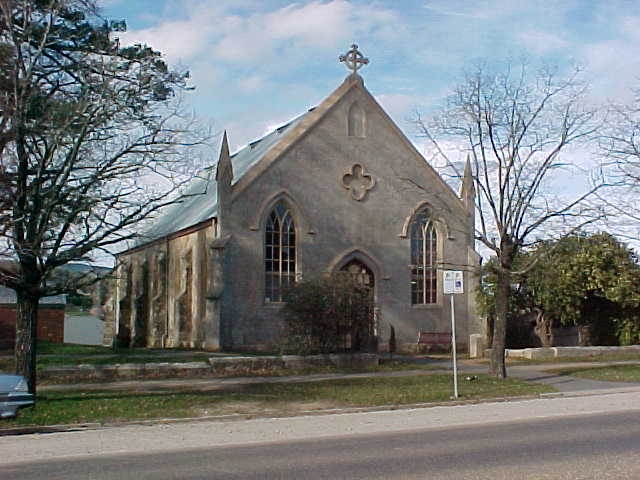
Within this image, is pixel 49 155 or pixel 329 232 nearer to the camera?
pixel 49 155

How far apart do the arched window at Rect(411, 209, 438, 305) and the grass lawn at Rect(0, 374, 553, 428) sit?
12312 millimetres

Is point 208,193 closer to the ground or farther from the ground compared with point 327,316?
farther from the ground

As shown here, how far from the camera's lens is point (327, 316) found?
24438 millimetres

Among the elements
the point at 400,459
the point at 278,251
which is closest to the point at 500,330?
the point at 278,251

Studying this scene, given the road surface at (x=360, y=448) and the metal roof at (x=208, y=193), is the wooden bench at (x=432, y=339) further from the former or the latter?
the road surface at (x=360, y=448)

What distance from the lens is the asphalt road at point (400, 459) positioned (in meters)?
9.45

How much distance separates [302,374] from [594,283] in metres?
12.9

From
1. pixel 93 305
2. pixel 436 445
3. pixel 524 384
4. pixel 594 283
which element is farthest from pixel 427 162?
pixel 93 305

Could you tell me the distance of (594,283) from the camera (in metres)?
30.4

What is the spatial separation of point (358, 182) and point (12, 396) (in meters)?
20.9

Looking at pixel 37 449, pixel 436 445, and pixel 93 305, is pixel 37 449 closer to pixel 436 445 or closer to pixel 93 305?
pixel 436 445

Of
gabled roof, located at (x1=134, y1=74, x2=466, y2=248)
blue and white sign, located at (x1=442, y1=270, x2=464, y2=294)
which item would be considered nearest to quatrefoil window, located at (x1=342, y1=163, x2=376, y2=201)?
gabled roof, located at (x1=134, y1=74, x2=466, y2=248)

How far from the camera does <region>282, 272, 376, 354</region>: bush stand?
24.4 metres

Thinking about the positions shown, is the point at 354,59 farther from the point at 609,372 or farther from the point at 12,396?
the point at 12,396
